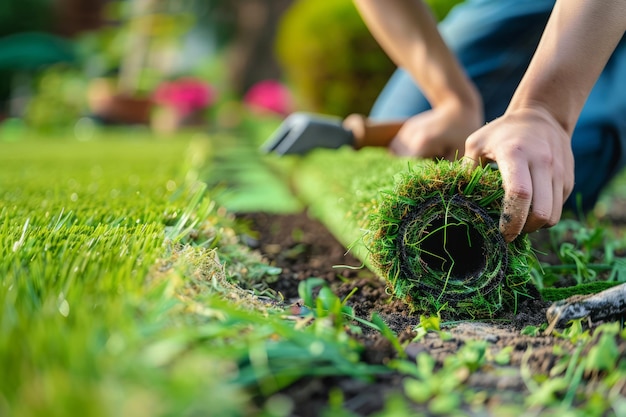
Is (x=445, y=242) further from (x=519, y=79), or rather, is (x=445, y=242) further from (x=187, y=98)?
(x=187, y=98)

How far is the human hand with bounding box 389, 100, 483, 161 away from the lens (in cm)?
253

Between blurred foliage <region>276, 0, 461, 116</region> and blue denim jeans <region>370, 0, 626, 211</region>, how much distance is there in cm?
216

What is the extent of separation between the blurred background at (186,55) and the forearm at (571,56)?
435 cm

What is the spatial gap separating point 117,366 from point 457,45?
323 centimetres

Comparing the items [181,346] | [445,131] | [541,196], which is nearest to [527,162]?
[541,196]

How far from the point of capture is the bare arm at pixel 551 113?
145 centimetres

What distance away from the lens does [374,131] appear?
3.03m

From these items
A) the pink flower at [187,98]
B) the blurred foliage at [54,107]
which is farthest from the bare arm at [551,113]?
the blurred foliage at [54,107]

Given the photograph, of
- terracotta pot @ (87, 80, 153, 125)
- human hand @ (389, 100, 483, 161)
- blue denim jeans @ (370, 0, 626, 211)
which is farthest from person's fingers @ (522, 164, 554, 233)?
terracotta pot @ (87, 80, 153, 125)

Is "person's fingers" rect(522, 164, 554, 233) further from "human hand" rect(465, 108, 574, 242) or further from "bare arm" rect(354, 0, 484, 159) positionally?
"bare arm" rect(354, 0, 484, 159)

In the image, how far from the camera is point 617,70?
10.0 feet

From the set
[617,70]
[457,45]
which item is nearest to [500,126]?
[617,70]

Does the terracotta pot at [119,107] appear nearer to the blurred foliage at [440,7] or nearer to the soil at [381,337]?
the blurred foliage at [440,7]

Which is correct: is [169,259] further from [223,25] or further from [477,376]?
[223,25]
